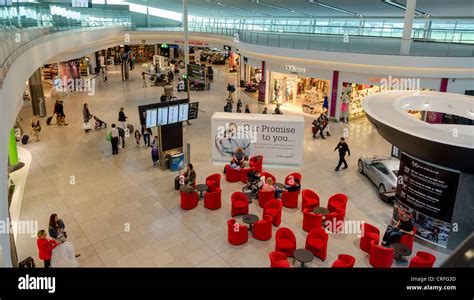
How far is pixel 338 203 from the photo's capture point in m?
11.5

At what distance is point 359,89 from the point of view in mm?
23734

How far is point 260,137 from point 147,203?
18.0 ft

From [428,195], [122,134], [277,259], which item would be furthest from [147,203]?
[428,195]

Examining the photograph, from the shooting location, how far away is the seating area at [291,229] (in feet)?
29.5

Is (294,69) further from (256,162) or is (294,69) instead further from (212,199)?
(212,199)

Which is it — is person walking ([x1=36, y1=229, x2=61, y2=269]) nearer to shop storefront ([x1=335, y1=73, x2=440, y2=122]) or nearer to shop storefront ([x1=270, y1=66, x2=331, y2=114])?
shop storefront ([x1=335, y1=73, x2=440, y2=122])

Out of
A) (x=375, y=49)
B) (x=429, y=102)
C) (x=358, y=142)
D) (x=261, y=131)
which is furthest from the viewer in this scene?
(x=375, y=49)

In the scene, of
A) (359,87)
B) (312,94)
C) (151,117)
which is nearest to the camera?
(151,117)

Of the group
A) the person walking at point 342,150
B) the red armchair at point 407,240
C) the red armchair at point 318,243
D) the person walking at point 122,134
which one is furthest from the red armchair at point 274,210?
the person walking at point 122,134

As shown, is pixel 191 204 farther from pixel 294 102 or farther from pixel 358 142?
pixel 294 102

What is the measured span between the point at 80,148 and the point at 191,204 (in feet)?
26.5

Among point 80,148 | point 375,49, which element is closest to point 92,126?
point 80,148

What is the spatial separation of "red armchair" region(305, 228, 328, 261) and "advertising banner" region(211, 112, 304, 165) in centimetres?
601

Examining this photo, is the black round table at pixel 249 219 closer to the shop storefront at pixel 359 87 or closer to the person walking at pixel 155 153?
the person walking at pixel 155 153
